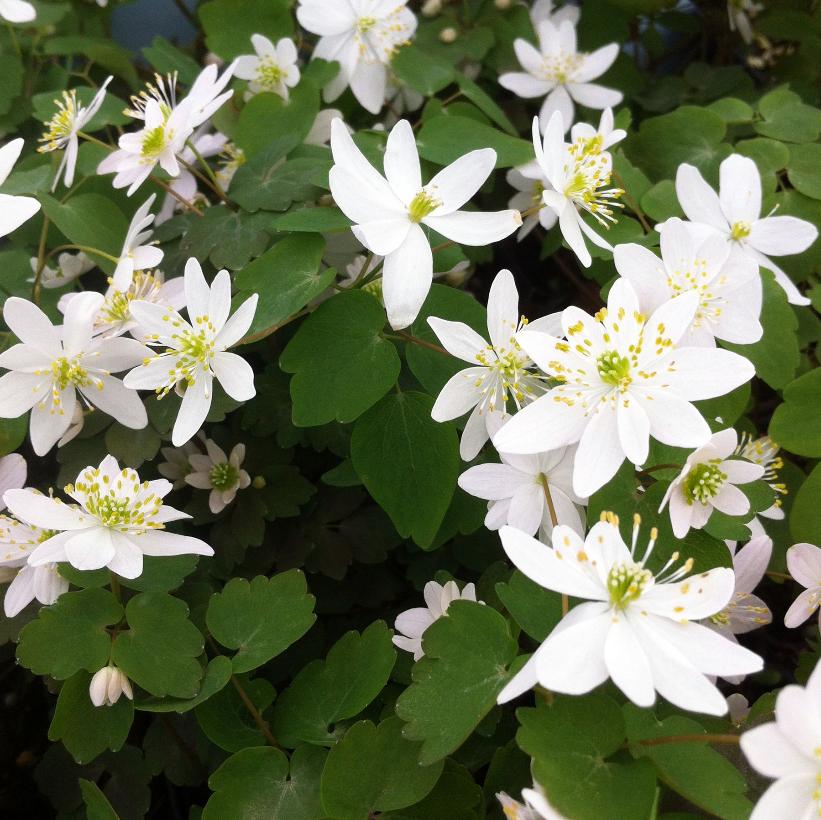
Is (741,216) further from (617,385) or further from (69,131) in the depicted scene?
(69,131)

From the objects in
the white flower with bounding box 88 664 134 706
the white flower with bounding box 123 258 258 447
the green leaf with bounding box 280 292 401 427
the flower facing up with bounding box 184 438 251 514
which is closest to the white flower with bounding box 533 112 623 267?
the green leaf with bounding box 280 292 401 427

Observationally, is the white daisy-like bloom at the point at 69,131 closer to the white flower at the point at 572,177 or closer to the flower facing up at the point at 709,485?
the white flower at the point at 572,177

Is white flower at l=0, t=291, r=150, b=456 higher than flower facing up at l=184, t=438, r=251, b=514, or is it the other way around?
white flower at l=0, t=291, r=150, b=456

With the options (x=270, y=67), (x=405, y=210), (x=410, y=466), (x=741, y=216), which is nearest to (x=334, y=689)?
(x=410, y=466)

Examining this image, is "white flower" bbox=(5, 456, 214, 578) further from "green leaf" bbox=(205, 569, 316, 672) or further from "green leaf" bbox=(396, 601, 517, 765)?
"green leaf" bbox=(396, 601, 517, 765)

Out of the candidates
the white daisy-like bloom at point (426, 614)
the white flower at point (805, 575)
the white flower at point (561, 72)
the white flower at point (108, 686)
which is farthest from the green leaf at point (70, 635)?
the white flower at point (561, 72)

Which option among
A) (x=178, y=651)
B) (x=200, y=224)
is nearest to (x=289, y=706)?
(x=178, y=651)

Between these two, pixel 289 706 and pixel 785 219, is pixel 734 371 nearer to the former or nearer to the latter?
pixel 785 219
